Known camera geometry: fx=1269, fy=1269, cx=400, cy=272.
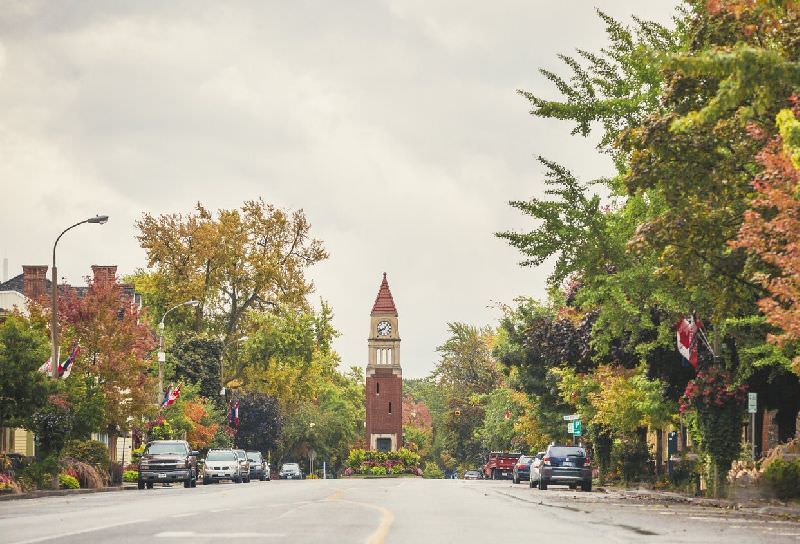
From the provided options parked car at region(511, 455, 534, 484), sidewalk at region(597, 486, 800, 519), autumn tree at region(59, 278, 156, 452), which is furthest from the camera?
parked car at region(511, 455, 534, 484)

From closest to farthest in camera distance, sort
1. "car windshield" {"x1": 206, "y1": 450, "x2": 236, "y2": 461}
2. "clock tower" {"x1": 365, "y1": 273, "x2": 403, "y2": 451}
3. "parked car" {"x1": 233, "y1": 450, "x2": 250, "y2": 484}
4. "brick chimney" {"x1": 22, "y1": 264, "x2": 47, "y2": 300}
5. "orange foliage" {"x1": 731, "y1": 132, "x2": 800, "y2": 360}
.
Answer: "orange foliage" {"x1": 731, "y1": 132, "x2": 800, "y2": 360} → "car windshield" {"x1": 206, "y1": 450, "x2": 236, "y2": 461} → "parked car" {"x1": 233, "y1": 450, "x2": 250, "y2": 484} → "brick chimney" {"x1": 22, "y1": 264, "x2": 47, "y2": 300} → "clock tower" {"x1": 365, "y1": 273, "x2": 403, "y2": 451}

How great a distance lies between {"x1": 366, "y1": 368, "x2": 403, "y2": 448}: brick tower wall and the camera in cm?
12950

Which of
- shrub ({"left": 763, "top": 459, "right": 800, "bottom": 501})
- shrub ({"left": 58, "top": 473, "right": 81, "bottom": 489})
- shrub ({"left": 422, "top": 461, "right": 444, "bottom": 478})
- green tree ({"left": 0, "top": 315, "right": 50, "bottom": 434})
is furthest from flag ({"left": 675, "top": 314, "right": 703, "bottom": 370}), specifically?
shrub ({"left": 422, "top": 461, "right": 444, "bottom": 478})

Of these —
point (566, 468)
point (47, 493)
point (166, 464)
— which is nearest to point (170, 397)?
point (166, 464)

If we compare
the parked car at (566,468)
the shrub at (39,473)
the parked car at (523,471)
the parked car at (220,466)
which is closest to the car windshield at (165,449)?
the shrub at (39,473)

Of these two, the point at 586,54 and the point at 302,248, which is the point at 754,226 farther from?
the point at 302,248

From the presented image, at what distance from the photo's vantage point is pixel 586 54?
3269cm

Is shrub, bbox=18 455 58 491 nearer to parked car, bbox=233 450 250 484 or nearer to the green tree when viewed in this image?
the green tree

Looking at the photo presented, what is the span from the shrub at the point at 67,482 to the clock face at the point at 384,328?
88894 mm

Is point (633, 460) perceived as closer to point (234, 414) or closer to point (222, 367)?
point (222, 367)

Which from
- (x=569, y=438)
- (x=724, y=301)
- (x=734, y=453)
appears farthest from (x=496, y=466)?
(x=724, y=301)

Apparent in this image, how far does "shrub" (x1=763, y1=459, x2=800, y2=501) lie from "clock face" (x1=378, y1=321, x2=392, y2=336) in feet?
342

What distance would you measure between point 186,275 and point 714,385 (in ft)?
152

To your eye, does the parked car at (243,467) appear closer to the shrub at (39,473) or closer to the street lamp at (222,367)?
the street lamp at (222,367)
